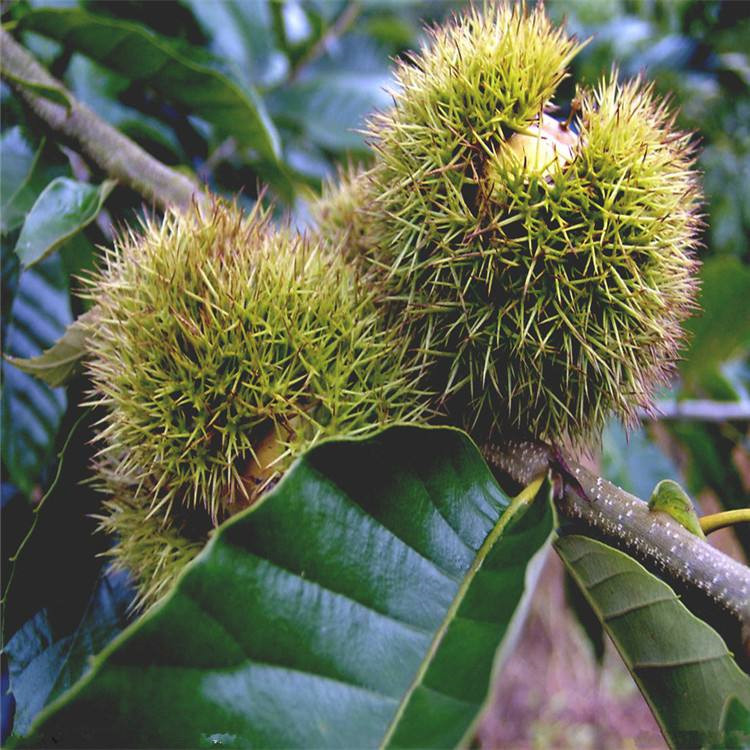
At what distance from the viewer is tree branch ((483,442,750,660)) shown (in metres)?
0.78

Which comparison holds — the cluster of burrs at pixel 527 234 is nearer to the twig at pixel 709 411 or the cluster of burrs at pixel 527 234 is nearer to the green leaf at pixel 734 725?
the green leaf at pixel 734 725

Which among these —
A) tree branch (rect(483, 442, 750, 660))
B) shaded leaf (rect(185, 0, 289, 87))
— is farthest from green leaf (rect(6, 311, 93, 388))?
shaded leaf (rect(185, 0, 289, 87))

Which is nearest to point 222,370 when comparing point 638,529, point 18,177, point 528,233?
point 528,233

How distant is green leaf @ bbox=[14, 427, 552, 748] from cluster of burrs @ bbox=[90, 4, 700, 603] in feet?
0.41

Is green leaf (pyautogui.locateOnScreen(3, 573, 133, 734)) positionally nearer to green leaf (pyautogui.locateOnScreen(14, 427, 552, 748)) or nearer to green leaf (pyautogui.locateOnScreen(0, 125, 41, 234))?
green leaf (pyautogui.locateOnScreen(14, 427, 552, 748))

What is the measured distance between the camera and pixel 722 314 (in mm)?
1866

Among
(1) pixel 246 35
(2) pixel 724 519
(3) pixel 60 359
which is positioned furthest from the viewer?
(1) pixel 246 35

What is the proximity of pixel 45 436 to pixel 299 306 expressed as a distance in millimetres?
819

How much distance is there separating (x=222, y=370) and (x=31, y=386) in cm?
81

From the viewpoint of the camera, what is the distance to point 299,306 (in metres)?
0.87

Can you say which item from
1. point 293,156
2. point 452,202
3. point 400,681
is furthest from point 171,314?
point 293,156

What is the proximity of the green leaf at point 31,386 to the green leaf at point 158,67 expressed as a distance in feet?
1.33

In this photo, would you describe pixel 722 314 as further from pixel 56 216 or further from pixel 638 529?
pixel 56 216

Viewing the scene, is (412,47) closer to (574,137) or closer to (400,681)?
(574,137)
